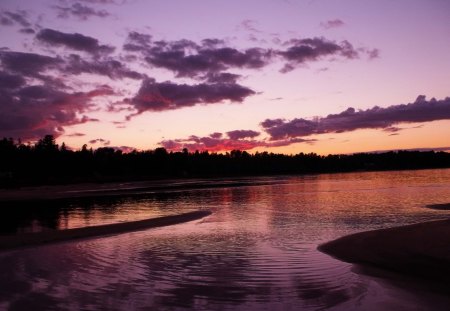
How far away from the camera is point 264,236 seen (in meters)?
20.1

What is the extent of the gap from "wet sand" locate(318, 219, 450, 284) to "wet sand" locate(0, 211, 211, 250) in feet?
37.7

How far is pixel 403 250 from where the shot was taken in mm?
15414

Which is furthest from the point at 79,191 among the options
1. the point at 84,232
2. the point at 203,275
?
the point at 203,275

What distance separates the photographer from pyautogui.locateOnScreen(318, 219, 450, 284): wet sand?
12859 millimetres

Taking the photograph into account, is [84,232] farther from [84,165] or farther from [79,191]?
[84,165]

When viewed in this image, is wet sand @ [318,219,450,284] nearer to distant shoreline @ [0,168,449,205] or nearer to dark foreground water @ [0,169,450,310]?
dark foreground water @ [0,169,450,310]

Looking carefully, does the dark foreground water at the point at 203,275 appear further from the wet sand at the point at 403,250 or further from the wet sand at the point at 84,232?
the wet sand at the point at 84,232

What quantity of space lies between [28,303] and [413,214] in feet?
81.9

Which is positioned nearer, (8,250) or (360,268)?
Answer: (360,268)

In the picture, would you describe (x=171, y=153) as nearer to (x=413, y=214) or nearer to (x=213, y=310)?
(x=413, y=214)

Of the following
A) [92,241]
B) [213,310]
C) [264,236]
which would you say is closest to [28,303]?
[213,310]

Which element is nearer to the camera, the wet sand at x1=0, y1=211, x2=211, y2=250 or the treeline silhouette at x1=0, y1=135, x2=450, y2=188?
the wet sand at x1=0, y1=211, x2=211, y2=250

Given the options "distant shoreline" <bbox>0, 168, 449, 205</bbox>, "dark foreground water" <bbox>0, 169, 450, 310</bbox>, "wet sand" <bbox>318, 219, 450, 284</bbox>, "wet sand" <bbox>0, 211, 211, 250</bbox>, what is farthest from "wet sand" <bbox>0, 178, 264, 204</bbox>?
"wet sand" <bbox>318, 219, 450, 284</bbox>

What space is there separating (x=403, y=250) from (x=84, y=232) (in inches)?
600
